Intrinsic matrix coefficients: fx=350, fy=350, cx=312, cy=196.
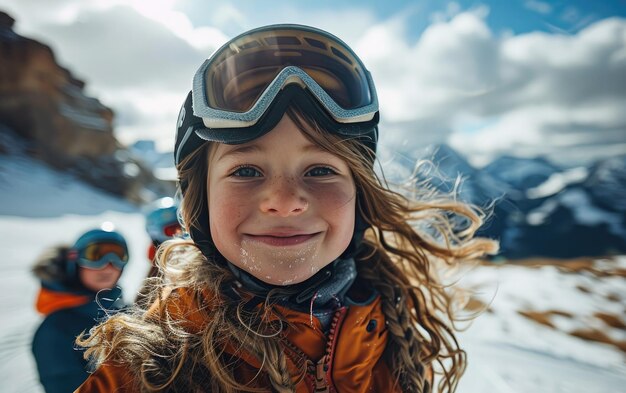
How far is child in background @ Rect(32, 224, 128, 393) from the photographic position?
2.14 metres

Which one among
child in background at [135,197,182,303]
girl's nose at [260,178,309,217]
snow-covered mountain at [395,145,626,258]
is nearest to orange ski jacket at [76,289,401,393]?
girl's nose at [260,178,309,217]

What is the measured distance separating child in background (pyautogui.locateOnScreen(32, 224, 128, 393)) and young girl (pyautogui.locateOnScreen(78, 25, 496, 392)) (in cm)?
113

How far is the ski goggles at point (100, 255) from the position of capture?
2670 mm

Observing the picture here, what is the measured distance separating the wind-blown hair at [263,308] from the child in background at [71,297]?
89 cm

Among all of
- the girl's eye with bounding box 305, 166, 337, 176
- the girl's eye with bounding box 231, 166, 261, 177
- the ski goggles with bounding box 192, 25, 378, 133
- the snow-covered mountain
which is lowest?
the snow-covered mountain

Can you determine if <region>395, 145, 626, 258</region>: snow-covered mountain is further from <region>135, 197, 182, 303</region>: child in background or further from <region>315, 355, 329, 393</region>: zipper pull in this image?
<region>135, 197, 182, 303</region>: child in background

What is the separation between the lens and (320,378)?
4.45ft

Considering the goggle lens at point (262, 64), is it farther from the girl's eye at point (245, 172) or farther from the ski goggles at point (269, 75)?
the girl's eye at point (245, 172)

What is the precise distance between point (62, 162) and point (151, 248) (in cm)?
3323

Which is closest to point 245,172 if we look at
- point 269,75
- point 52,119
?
point 269,75

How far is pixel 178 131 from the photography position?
64.7 inches

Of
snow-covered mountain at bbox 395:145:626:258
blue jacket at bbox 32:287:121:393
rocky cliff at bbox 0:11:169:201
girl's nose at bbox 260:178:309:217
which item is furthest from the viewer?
rocky cliff at bbox 0:11:169:201

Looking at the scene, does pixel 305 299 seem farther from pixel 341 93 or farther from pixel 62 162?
pixel 62 162

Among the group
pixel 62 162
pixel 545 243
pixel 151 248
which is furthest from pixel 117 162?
pixel 545 243
